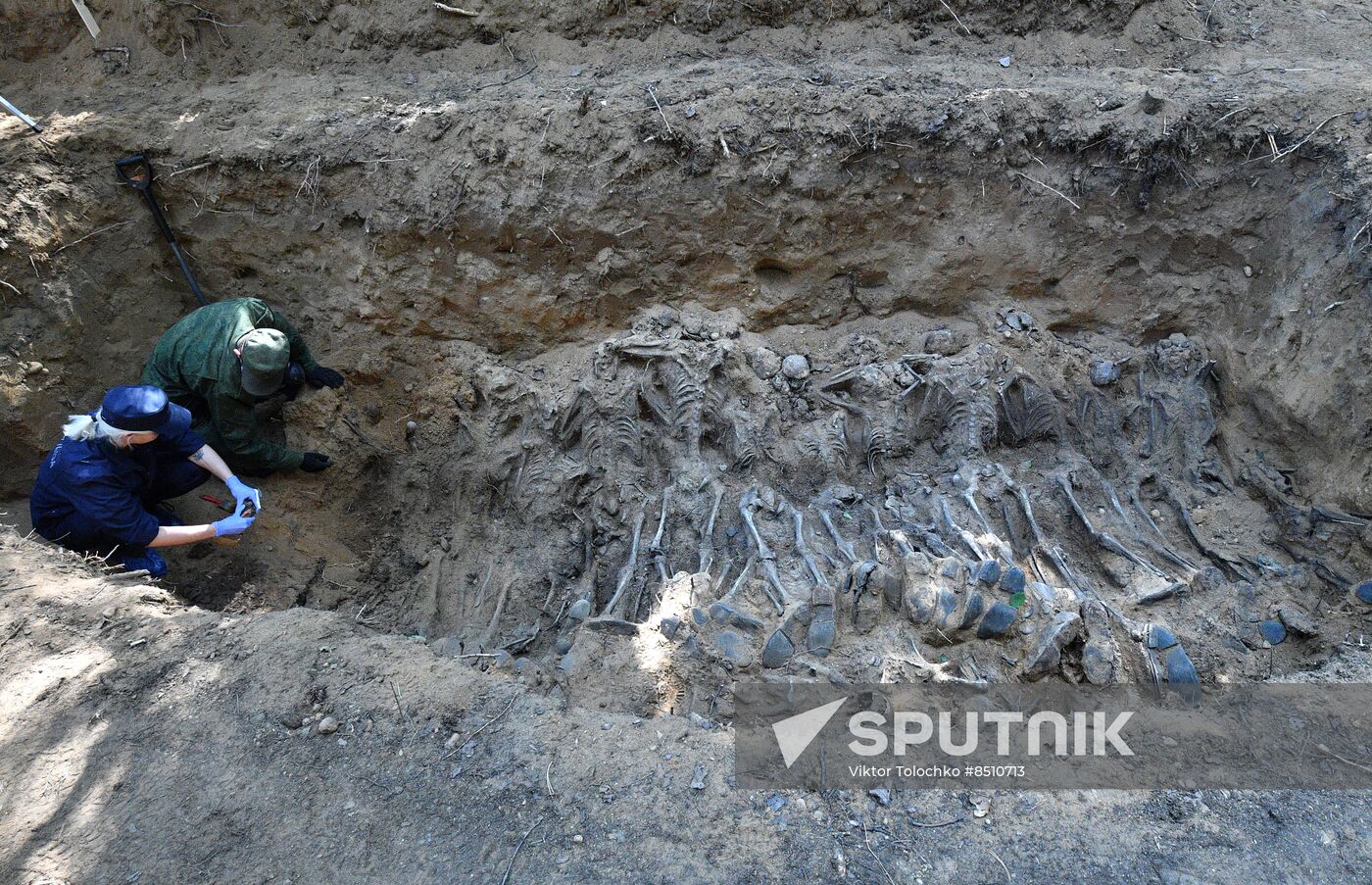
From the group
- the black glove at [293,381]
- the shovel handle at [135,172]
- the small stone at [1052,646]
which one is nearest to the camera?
the small stone at [1052,646]

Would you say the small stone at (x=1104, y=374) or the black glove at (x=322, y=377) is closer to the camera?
the small stone at (x=1104, y=374)

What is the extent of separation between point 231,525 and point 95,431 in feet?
2.52

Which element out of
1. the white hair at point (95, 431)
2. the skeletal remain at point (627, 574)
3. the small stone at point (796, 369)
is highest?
the white hair at point (95, 431)

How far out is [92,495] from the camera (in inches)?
150

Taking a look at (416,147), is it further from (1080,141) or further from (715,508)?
(1080,141)

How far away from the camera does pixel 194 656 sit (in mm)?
3119

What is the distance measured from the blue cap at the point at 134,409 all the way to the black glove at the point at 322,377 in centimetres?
105

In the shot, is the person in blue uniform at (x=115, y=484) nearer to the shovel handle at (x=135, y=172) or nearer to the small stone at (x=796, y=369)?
the shovel handle at (x=135, y=172)

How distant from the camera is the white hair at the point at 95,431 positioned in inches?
152

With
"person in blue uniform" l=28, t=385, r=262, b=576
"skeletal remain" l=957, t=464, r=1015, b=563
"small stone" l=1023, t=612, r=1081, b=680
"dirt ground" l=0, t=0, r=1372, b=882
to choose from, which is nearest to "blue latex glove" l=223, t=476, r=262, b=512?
"person in blue uniform" l=28, t=385, r=262, b=576

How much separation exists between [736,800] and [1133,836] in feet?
4.36
